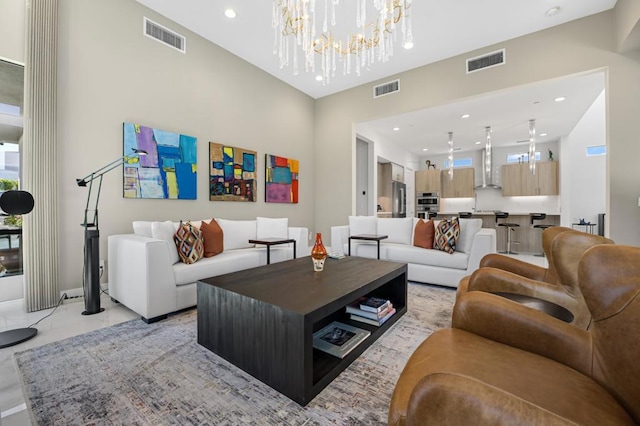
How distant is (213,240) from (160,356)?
1640 millimetres

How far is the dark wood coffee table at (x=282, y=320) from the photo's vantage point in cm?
143

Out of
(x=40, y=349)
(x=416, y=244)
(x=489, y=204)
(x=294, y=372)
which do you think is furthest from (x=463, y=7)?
(x=489, y=204)

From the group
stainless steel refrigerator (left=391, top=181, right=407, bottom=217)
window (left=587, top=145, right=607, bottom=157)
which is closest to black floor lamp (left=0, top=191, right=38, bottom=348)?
stainless steel refrigerator (left=391, top=181, right=407, bottom=217)

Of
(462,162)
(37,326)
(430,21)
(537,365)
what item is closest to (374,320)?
(537,365)

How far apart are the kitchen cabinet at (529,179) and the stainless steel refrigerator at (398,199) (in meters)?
2.91

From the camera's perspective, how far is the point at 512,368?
98 cm

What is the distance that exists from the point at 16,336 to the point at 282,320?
88.3 inches

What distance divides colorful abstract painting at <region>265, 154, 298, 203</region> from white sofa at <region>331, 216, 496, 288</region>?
144 centimetres

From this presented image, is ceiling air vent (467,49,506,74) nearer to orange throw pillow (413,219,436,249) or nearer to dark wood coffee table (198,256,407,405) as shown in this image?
orange throw pillow (413,219,436,249)

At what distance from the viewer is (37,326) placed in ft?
7.80

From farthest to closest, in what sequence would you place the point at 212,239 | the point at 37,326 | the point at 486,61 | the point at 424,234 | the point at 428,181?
the point at 428,181, the point at 486,61, the point at 424,234, the point at 212,239, the point at 37,326

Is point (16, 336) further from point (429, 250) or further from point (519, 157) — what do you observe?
point (519, 157)

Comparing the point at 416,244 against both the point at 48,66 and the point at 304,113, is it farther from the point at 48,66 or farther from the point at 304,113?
the point at 48,66

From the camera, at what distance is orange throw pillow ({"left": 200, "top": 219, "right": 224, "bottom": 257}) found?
10.9 feet
